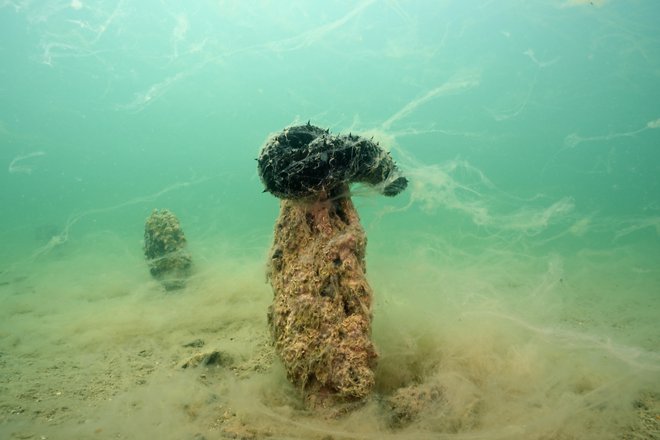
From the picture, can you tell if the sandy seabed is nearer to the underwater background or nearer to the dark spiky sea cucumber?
the underwater background

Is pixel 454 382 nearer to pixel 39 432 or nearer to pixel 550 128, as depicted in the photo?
pixel 39 432

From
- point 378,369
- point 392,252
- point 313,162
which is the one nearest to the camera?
point 313,162

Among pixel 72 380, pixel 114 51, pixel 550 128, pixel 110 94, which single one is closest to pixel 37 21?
pixel 114 51

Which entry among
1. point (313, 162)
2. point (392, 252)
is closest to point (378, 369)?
point (313, 162)

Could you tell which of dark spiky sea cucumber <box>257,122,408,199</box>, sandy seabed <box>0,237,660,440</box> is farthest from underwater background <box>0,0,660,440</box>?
dark spiky sea cucumber <box>257,122,408,199</box>

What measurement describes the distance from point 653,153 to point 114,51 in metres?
115

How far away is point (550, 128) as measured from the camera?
64.0 metres

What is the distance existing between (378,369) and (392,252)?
A: 33.8 feet

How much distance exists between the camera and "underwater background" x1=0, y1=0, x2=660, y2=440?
3701mm

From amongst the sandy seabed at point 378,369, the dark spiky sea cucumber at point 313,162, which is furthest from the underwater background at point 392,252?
the dark spiky sea cucumber at point 313,162

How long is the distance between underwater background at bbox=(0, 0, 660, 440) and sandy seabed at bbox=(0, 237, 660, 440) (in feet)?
0.11

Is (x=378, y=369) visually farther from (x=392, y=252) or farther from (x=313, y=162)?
(x=392, y=252)

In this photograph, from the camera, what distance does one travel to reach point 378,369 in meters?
4.22

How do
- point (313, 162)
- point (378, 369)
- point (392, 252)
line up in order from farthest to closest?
point (392, 252)
point (378, 369)
point (313, 162)
